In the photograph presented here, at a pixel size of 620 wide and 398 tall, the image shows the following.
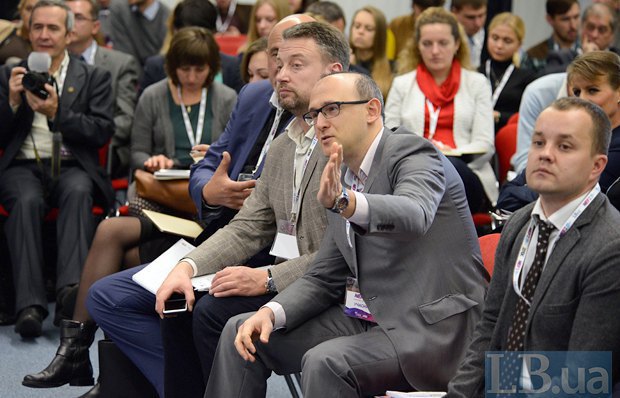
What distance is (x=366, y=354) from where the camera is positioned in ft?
9.88

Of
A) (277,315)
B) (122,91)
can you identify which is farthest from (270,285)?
(122,91)

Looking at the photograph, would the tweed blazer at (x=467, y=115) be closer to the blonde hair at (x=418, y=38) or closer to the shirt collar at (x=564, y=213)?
the blonde hair at (x=418, y=38)

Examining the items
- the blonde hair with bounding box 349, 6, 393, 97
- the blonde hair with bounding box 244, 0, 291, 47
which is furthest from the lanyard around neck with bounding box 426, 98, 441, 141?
the blonde hair with bounding box 244, 0, 291, 47

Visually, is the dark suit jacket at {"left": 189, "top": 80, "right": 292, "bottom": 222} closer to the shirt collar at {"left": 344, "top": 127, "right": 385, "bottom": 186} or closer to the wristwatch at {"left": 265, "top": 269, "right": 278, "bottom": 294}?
the wristwatch at {"left": 265, "top": 269, "right": 278, "bottom": 294}

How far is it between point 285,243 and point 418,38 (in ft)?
8.54

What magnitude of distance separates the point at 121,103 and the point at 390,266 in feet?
12.7

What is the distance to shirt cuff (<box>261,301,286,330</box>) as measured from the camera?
3258mm

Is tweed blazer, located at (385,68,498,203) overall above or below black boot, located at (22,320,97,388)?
above

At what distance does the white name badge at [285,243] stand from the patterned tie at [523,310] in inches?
47.1

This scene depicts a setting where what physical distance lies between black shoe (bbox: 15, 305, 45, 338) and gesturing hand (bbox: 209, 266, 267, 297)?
1972 millimetres

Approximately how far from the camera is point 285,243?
3732 mm

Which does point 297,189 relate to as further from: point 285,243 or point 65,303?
point 65,303

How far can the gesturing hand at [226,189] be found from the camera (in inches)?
162

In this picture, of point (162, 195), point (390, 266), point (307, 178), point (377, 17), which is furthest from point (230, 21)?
point (390, 266)
